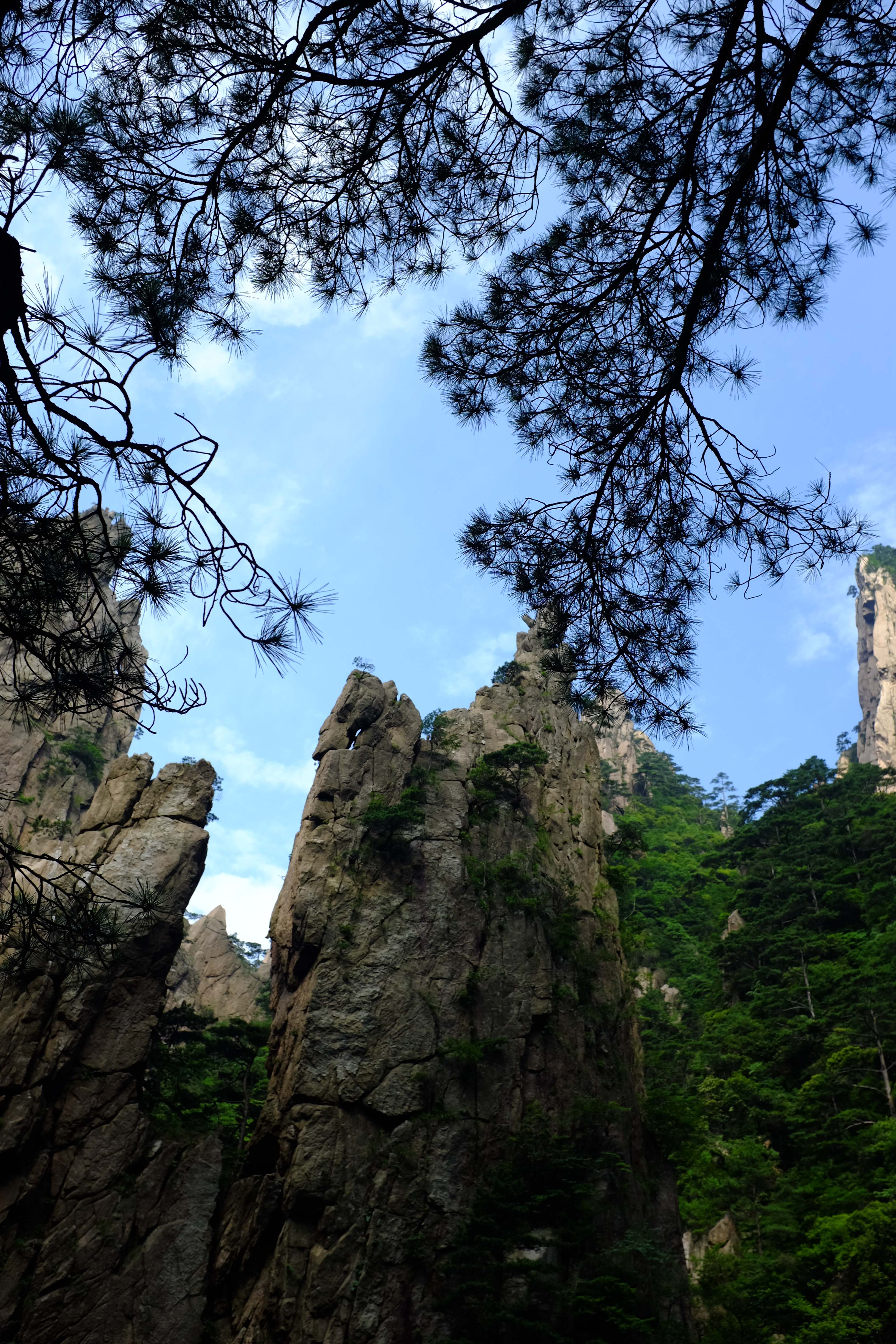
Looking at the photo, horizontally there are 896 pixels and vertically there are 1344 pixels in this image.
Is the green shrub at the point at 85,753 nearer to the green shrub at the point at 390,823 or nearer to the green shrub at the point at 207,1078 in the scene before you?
the green shrub at the point at 207,1078

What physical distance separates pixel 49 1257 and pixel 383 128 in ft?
55.4

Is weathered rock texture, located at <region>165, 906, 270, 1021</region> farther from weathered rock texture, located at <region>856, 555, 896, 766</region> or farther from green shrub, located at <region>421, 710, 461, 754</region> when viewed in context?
weathered rock texture, located at <region>856, 555, 896, 766</region>

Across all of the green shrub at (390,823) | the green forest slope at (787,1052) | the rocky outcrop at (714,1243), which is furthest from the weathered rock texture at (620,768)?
the rocky outcrop at (714,1243)

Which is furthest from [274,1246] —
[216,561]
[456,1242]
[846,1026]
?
[216,561]

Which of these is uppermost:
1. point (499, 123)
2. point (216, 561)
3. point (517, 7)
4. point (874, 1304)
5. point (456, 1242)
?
point (499, 123)

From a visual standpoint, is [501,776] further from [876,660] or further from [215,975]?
[876,660]

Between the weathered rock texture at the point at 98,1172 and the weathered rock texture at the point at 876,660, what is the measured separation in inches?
2299

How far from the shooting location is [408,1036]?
719 inches

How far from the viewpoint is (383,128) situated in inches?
188

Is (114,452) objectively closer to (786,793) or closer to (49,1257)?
(49,1257)

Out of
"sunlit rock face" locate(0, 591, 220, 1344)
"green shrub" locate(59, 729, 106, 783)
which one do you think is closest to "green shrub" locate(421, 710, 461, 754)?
"sunlit rock face" locate(0, 591, 220, 1344)

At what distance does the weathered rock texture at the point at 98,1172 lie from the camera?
47.5 ft

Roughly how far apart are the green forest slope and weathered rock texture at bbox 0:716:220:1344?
9.79m

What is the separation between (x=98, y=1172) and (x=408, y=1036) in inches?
236
